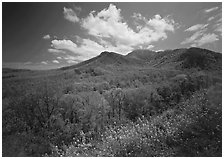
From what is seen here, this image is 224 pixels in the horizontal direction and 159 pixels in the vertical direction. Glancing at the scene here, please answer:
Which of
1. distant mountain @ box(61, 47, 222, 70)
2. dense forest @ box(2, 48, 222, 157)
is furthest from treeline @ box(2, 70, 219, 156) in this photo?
distant mountain @ box(61, 47, 222, 70)

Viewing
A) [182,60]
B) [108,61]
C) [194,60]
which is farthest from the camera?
[108,61]

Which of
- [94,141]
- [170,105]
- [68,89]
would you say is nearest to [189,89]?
[170,105]

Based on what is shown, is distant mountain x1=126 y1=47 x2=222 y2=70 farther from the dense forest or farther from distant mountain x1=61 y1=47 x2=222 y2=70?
the dense forest

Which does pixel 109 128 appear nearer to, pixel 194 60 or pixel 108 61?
pixel 194 60

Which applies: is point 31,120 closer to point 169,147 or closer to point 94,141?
point 94,141

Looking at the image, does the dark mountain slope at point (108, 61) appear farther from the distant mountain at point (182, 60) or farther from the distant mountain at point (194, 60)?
the distant mountain at point (194, 60)

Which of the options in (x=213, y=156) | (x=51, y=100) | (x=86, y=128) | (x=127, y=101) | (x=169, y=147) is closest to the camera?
(x=213, y=156)

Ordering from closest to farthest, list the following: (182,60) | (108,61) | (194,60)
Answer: (194,60)
(182,60)
(108,61)

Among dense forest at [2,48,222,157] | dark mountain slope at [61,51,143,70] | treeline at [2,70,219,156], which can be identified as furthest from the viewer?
dark mountain slope at [61,51,143,70]

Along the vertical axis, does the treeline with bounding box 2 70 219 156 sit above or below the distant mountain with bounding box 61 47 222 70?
below

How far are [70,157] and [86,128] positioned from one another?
59.9 inches

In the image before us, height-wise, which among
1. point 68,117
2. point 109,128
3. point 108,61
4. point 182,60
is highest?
point 108,61

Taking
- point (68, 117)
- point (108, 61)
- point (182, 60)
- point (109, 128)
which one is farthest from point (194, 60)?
point (68, 117)

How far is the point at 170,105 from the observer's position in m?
8.87
